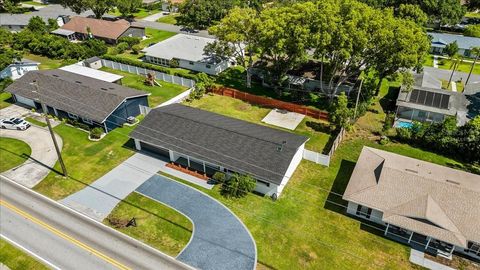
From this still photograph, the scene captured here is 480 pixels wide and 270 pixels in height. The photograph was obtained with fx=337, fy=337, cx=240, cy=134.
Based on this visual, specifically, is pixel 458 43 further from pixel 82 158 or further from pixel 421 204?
pixel 82 158

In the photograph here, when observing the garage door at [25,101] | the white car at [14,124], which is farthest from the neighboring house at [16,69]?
the white car at [14,124]

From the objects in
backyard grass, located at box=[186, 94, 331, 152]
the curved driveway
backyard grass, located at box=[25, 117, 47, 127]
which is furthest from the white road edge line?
backyard grass, located at box=[186, 94, 331, 152]

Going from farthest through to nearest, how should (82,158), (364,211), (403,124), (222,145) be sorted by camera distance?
(403,124) → (82,158) → (222,145) → (364,211)

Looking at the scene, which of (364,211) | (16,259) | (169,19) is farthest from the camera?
(169,19)

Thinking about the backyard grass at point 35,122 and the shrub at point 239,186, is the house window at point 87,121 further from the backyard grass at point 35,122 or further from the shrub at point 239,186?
Answer: the shrub at point 239,186

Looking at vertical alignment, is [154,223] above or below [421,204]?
below

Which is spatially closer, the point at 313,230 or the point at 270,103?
the point at 313,230

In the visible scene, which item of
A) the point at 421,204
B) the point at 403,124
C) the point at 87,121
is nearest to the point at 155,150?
the point at 87,121
